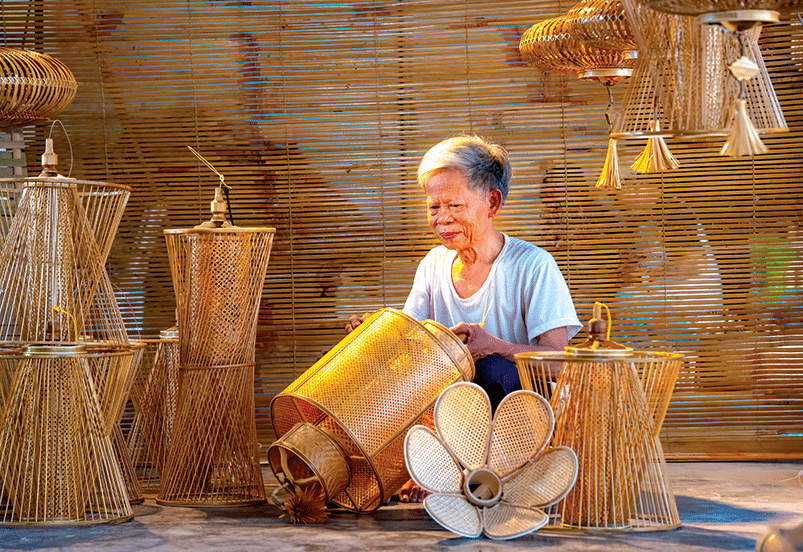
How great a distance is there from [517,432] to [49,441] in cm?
139

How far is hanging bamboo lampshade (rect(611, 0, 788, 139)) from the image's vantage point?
235 cm

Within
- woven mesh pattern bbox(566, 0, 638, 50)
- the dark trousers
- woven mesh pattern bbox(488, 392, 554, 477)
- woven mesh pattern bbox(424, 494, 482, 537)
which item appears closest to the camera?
woven mesh pattern bbox(424, 494, 482, 537)

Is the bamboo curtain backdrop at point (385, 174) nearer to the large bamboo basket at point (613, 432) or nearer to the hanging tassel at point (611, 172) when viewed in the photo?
the hanging tassel at point (611, 172)

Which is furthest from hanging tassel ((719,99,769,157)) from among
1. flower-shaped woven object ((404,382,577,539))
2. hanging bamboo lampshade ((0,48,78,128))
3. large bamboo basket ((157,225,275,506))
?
hanging bamboo lampshade ((0,48,78,128))

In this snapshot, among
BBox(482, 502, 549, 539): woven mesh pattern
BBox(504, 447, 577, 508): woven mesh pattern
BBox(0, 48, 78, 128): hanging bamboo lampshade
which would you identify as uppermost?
BBox(0, 48, 78, 128): hanging bamboo lampshade

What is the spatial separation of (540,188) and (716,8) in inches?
78.1

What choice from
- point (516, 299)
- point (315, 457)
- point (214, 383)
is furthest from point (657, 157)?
point (214, 383)

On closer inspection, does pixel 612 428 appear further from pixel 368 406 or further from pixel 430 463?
pixel 368 406

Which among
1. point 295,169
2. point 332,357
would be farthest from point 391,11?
point 332,357

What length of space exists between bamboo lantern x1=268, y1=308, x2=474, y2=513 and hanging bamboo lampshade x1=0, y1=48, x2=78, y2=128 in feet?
5.07

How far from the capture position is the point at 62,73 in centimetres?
350

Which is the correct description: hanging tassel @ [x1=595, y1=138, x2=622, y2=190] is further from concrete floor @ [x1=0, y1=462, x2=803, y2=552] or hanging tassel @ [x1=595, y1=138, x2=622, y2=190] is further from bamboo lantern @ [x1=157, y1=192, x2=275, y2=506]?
bamboo lantern @ [x1=157, y1=192, x2=275, y2=506]

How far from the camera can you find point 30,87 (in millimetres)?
3377

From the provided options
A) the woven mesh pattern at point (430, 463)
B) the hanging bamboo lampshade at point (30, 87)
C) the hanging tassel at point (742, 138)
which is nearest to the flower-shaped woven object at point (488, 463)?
the woven mesh pattern at point (430, 463)
